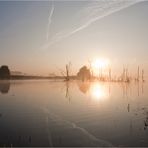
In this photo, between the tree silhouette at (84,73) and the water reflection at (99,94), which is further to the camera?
the tree silhouette at (84,73)

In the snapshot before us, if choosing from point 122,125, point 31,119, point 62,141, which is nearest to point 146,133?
point 122,125

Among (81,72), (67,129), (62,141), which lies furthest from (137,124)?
(81,72)

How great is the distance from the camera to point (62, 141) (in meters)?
16.3

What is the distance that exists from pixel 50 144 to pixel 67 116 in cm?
930

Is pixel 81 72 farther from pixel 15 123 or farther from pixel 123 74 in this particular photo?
pixel 15 123

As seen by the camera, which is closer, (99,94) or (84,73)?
(99,94)

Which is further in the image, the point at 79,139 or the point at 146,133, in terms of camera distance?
the point at 146,133

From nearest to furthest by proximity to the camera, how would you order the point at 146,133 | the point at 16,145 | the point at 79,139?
the point at 16,145
the point at 79,139
the point at 146,133

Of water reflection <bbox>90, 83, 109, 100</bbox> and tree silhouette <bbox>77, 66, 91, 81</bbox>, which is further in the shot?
tree silhouette <bbox>77, 66, 91, 81</bbox>

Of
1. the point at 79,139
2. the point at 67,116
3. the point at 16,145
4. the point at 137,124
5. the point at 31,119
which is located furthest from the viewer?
the point at 67,116

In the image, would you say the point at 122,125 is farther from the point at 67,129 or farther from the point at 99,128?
the point at 67,129

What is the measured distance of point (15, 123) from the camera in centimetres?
2172

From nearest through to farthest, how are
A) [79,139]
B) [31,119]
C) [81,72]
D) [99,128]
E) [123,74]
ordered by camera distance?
1. [79,139]
2. [99,128]
3. [31,119]
4. [123,74]
5. [81,72]

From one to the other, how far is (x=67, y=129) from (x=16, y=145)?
5.07 m
